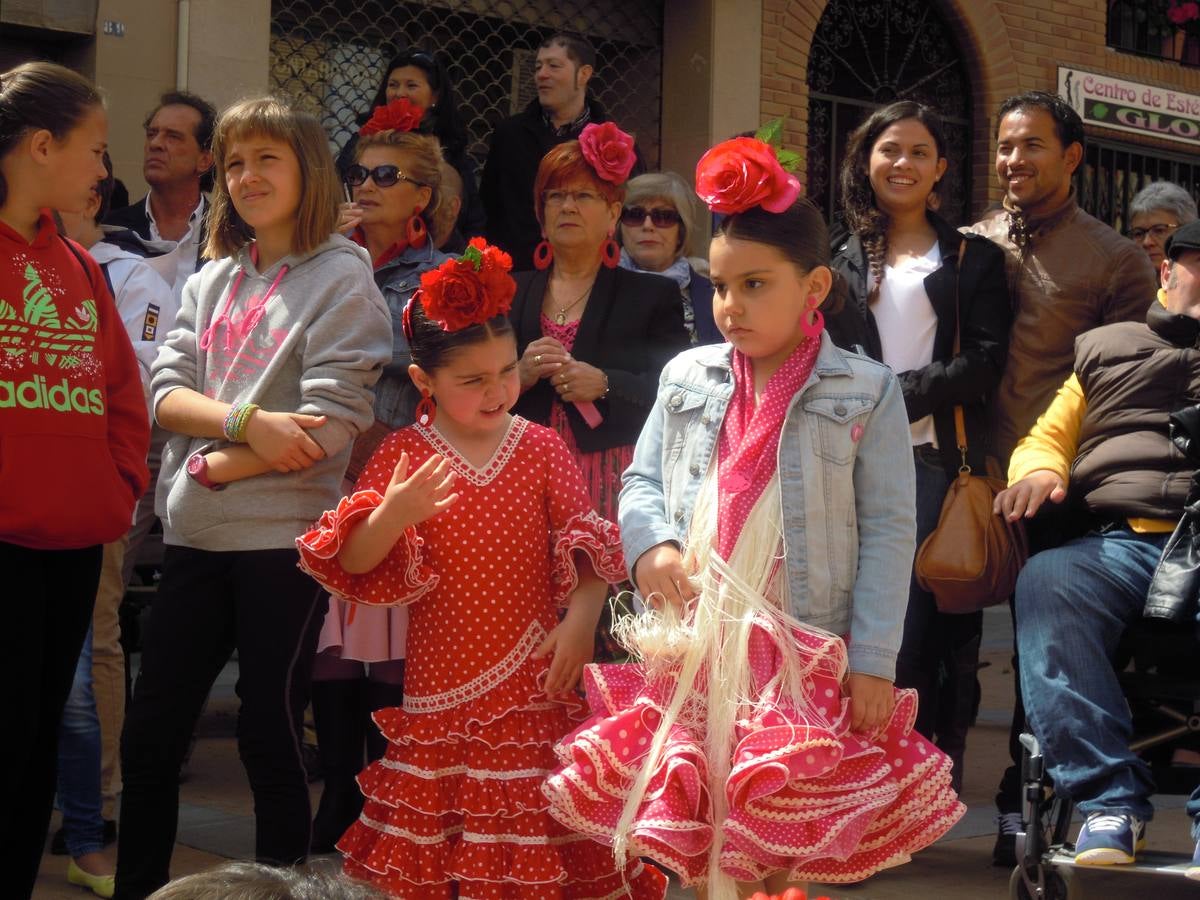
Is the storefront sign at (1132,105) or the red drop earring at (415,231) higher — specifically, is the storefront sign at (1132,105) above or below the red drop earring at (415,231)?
above

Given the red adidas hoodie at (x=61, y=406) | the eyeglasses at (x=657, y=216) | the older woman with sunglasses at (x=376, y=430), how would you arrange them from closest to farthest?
the red adidas hoodie at (x=61, y=406) < the older woman with sunglasses at (x=376, y=430) < the eyeglasses at (x=657, y=216)

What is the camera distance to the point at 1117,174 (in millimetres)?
13188

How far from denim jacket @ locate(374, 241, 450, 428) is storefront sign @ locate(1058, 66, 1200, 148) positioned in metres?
8.68

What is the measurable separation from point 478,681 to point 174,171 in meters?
2.70

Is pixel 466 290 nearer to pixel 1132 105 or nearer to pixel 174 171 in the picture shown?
pixel 174 171

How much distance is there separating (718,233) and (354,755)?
1971 millimetres

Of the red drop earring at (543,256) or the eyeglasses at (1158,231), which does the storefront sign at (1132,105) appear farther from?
the red drop earring at (543,256)

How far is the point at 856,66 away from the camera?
11602 millimetres

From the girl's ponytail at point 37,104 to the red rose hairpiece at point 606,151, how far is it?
152 cm

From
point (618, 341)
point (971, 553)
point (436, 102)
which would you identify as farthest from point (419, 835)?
point (436, 102)

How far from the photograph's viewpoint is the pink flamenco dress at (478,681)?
12.0ft

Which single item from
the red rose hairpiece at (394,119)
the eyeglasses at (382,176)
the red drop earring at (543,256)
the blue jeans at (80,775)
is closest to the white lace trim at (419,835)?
the blue jeans at (80,775)

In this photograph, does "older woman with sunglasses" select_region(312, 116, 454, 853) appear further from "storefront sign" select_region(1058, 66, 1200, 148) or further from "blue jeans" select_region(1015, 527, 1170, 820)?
"storefront sign" select_region(1058, 66, 1200, 148)

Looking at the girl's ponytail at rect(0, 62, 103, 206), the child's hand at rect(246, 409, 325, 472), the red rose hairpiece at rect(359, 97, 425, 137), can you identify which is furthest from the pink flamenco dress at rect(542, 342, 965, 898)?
the red rose hairpiece at rect(359, 97, 425, 137)
